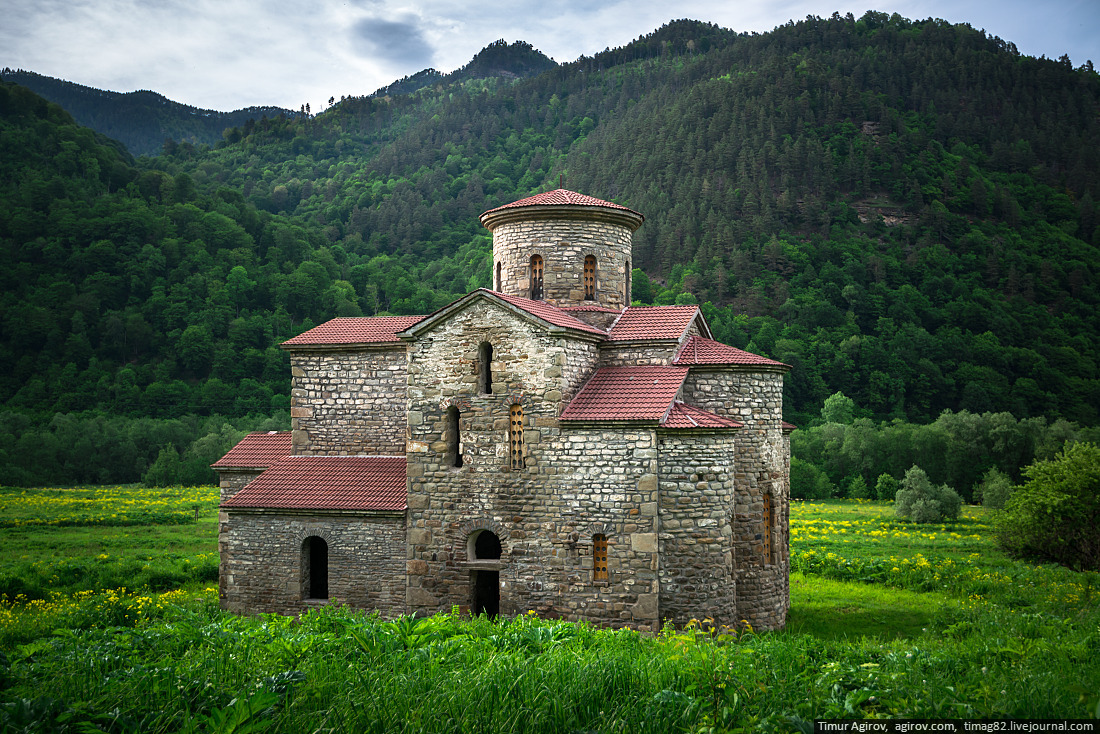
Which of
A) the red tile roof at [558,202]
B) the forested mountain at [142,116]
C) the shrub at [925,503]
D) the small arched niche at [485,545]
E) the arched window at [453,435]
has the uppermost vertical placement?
the forested mountain at [142,116]

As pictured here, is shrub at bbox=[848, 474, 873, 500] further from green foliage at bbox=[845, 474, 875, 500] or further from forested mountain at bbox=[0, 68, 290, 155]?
forested mountain at bbox=[0, 68, 290, 155]

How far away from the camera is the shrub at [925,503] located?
41031mm

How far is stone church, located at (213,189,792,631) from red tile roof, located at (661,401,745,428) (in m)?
0.06

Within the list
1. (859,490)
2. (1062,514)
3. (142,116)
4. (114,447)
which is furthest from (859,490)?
(142,116)

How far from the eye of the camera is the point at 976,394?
68875mm

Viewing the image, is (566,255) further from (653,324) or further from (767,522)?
(767,522)

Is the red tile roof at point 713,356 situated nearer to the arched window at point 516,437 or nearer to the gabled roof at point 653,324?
the gabled roof at point 653,324

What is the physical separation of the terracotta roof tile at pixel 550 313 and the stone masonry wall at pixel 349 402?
405 cm

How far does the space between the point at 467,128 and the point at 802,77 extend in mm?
49446

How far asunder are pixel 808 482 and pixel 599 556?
43423 mm

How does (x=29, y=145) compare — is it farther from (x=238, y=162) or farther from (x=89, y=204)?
(x=238, y=162)

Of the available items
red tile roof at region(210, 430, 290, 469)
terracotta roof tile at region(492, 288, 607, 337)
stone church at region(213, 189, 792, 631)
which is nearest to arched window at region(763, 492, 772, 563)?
stone church at region(213, 189, 792, 631)

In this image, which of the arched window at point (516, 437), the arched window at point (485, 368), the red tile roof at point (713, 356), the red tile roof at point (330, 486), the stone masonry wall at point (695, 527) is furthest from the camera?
the red tile roof at point (330, 486)

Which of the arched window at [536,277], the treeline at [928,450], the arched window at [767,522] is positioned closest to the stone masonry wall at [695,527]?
the arched window at [767,522]
